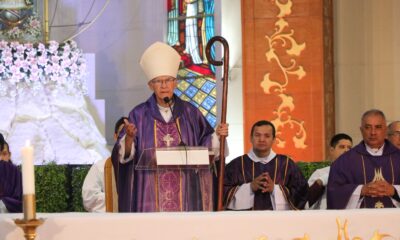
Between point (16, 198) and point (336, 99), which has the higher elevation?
point (336, 99)

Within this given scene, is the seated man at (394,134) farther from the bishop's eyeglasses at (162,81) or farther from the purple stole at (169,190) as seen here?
the purple stole at (169,190)

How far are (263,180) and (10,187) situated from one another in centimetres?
219

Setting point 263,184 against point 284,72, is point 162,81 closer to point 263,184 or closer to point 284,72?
point 263,184

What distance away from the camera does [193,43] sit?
14.2 meters

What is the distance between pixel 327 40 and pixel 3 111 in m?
4.04

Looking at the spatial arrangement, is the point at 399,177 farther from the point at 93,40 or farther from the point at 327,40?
the point at 93,40

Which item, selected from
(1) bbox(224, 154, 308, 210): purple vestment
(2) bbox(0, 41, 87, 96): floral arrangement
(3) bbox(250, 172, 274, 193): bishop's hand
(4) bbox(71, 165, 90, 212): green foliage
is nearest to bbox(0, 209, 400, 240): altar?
(3) bbox(250, 172, 274, 193): bishop's hand

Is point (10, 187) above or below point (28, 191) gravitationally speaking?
below

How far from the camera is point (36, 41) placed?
1313 centimetres

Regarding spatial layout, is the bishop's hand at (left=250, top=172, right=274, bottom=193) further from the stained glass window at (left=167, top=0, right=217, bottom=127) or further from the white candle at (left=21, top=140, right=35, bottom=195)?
the stained glass window at (left=167, top=0, right=217, bottom=127)

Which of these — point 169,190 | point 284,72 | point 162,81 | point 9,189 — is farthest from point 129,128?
point 284,72

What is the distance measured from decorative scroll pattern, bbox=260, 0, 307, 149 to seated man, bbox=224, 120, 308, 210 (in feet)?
10.7

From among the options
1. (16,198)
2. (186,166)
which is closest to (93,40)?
(16,198)

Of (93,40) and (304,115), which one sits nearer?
(304,115)
